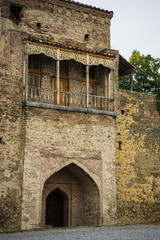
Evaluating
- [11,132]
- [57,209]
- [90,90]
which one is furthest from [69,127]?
[57,209]

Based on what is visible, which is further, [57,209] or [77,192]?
[57,209]

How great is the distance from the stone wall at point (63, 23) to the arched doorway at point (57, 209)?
718 centimetres

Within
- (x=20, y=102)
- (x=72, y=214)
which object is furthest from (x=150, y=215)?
(x=20, y=102)

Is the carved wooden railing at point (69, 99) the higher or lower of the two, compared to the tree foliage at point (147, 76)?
lower

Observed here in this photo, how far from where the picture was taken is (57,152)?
53.1ft

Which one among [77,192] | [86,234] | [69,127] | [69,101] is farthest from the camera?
[77,192]

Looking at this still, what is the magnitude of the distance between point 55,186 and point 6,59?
5.93m

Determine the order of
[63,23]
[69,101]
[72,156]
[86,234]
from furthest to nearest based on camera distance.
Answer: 1. [63,23]
2. [69,101]
3. [72,156]
4. [86,234]

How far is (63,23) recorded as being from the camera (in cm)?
1877

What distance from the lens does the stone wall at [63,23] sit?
17797 millimetres

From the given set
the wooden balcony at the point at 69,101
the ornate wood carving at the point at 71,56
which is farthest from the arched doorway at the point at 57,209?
the ornate wood carving at the point at 71,56

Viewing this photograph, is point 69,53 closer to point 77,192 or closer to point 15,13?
point 15,13

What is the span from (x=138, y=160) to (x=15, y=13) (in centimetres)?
900

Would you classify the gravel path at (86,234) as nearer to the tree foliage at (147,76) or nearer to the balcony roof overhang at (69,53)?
the balcony roof overhang at (69,53)
